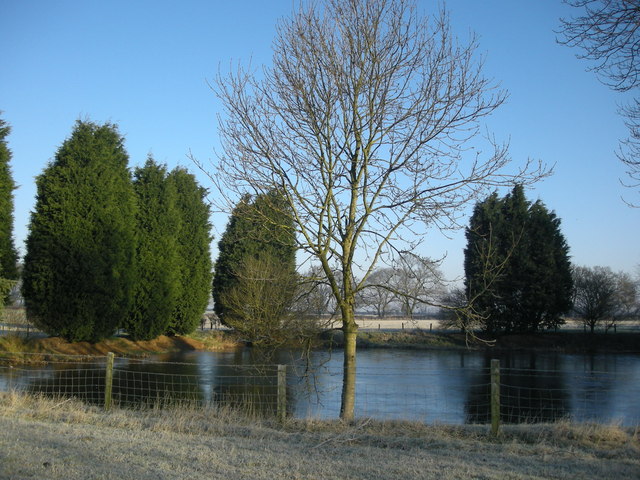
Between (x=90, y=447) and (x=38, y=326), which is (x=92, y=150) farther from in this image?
(x=90, y=447)

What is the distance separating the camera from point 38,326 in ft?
66.4

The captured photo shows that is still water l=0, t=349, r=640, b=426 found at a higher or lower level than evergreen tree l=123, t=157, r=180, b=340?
lower

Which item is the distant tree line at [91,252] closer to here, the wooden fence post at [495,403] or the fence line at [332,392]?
the fence line at [332,392]

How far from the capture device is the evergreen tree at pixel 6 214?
17578 mm

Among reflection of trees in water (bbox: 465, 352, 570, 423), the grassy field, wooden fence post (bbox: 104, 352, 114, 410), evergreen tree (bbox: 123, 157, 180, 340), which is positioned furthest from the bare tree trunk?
evergreen tree (bbox: 123, 157, 180, 340)

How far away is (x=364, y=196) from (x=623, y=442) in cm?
451

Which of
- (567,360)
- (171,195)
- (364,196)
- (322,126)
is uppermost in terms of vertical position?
(171,195)

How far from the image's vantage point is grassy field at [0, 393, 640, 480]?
4641mm

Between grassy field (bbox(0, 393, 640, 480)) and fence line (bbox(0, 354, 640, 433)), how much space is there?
0.77 meters

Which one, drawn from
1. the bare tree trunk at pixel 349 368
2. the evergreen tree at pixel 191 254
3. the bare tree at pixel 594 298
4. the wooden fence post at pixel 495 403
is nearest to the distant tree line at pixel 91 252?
the evergreen tree at pixel 191 254

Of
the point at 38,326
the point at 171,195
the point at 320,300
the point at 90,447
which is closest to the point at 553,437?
the point at 320,300

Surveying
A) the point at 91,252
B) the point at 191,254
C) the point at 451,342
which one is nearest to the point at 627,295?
the point at 451,342

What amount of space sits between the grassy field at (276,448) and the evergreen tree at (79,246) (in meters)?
12.2

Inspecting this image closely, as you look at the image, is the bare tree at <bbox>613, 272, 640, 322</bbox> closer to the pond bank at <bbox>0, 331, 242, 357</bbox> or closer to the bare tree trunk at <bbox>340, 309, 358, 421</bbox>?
the pond bank at <bbox>0, 331, 242, 357</bbox>
